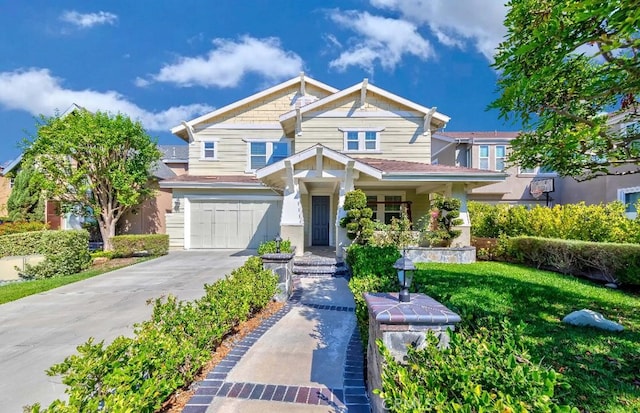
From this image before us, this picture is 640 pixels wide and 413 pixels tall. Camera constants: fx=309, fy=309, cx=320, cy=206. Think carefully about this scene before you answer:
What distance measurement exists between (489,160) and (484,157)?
1.13 ft

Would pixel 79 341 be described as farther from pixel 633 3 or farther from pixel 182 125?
pixel 182 125

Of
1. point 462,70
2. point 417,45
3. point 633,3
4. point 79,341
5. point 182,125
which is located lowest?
point 79,341

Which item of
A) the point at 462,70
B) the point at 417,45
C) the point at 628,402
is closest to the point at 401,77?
the point at 417,45

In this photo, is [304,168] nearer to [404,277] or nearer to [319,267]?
[319,267]

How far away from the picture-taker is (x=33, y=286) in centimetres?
858

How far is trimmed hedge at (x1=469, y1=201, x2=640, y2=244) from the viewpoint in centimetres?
948

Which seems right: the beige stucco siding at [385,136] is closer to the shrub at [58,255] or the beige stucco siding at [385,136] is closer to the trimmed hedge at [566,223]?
the trimmed hedge at [566,223]

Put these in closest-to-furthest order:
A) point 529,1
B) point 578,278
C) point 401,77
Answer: point 529,1
point 578,278
point 401,77

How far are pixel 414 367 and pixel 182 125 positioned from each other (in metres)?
17.2

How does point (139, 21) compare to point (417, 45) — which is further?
point (417, 45)

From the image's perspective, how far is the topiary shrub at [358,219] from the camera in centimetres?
996

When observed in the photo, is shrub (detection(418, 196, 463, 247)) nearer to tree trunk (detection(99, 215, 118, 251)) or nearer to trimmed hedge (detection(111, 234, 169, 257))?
trimmed hedge (detection(111, 234, 169, 257))

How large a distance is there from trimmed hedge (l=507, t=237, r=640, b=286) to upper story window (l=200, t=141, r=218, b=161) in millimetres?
14424

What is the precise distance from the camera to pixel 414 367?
7.33 feet
